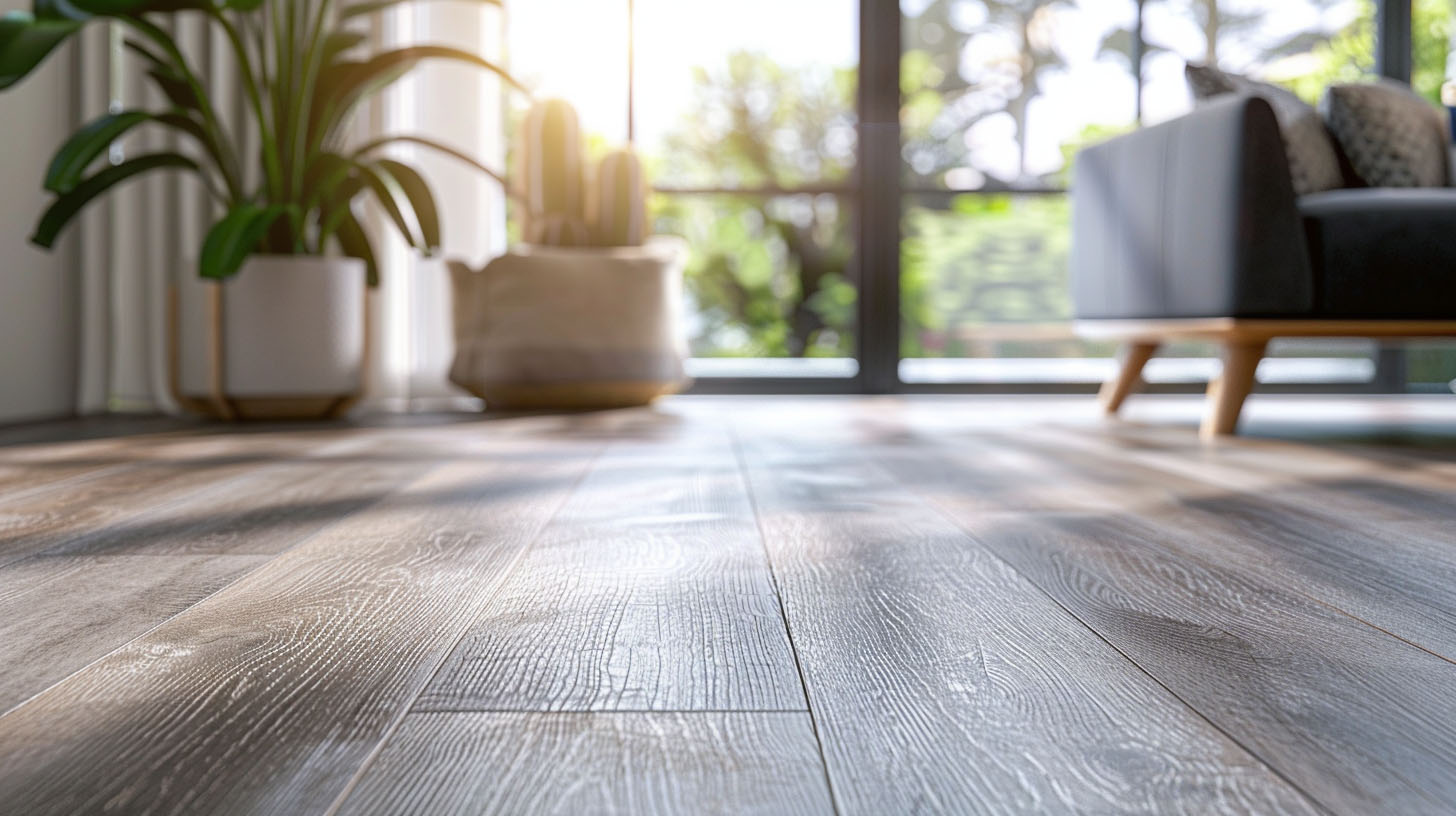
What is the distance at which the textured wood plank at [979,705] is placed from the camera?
448mm

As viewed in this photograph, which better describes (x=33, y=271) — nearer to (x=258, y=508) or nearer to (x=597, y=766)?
(x=258, y=508)

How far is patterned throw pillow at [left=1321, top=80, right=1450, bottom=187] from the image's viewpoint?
7.73 ft

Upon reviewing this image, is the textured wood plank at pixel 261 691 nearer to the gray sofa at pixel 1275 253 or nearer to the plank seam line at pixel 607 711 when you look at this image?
the plank seam line at pixel 607 711

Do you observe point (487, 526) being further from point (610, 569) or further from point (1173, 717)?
point (1173, 717)

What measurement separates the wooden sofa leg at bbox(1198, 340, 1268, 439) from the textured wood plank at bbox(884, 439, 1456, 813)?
1096mm

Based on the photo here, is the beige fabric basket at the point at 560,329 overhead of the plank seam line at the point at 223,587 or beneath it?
overhead

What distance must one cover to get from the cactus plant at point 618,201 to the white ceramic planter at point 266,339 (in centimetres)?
74

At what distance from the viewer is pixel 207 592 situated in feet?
→ 2.56

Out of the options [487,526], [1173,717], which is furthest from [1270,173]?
[1173,717]

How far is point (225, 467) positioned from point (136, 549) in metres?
0.64

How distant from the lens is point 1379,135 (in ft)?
7.75

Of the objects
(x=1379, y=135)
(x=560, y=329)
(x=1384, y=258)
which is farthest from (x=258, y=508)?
(x=1379, y=135)

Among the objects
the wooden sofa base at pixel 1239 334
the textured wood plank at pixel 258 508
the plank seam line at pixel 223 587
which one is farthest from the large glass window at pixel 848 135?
the plank seam line at pixel 223 587

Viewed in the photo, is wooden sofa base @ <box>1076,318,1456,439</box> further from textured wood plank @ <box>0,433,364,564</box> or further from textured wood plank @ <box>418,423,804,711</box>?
textured wood plank @ <box>0,433,364,564</box>
